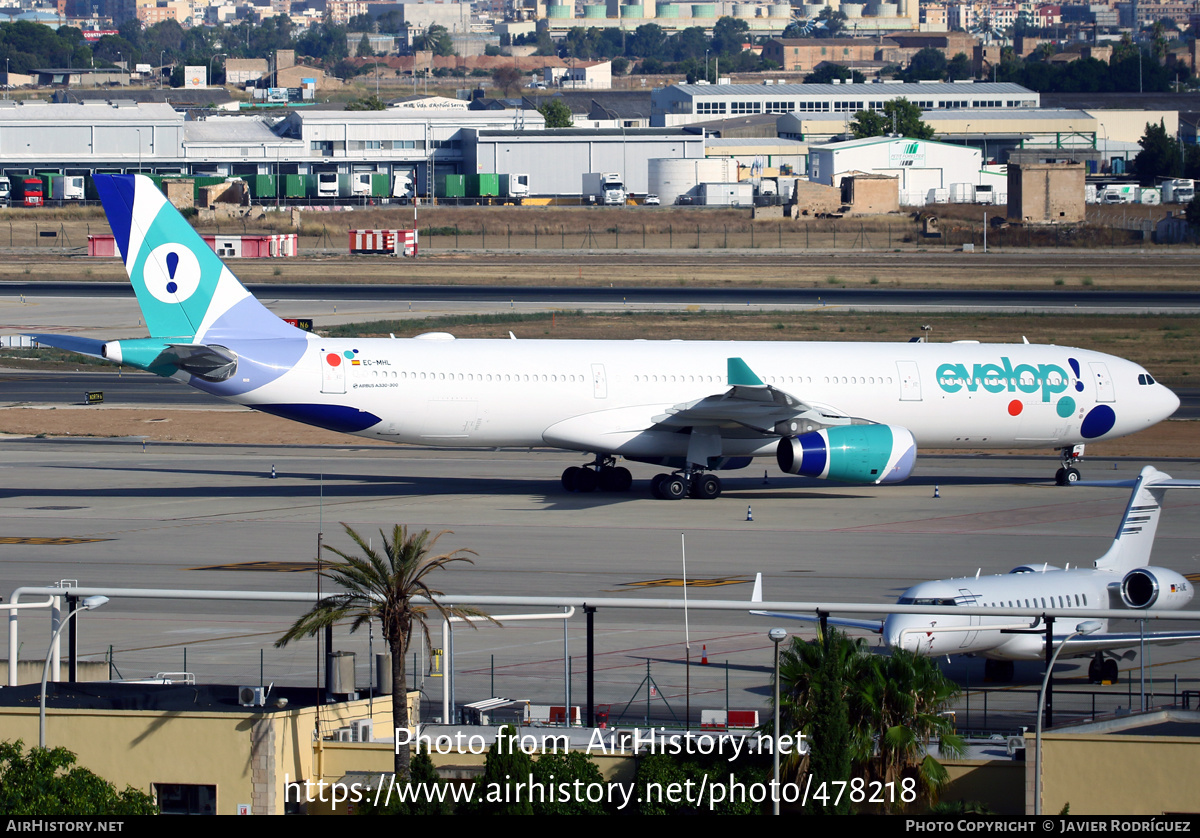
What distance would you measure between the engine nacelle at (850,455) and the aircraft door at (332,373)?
12.2 metres

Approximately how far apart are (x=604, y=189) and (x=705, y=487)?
12324 cm

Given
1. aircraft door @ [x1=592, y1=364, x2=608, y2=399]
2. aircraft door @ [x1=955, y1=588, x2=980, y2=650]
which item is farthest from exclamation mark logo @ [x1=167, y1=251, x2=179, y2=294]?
aircraft door @ [x1=955, y1=588, x2=980, y2=650]

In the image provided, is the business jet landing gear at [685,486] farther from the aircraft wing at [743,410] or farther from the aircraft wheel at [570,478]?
the aircraft wheel at [570,478]

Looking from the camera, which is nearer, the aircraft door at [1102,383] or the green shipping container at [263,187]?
the aircraft door at [1102,383]

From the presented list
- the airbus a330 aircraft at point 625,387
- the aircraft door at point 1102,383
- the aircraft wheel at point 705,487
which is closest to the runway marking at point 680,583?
the airbus a330 aircraft at point 625,387

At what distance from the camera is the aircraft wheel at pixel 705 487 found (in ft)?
145

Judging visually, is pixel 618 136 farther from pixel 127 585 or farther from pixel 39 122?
pixel 127 585

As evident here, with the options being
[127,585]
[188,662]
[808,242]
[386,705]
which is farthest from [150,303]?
[808,242]

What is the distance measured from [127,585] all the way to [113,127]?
14759cm

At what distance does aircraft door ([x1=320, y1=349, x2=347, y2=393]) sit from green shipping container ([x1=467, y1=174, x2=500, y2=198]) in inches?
4927

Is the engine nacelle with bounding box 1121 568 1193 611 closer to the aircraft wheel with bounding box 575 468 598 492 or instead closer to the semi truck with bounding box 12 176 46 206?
the aircraft wheel with bounding box 575 468 598 492

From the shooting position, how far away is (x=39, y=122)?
169m

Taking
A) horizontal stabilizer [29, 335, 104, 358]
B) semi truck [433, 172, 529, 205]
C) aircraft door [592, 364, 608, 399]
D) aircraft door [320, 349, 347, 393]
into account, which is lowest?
aircraft door [592, 364, 608, 399]

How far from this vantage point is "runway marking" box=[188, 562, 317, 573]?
34.2m
